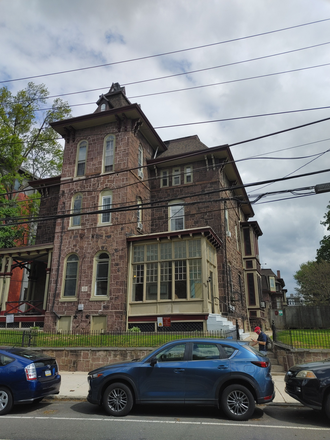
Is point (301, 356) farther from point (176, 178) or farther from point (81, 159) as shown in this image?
point (81, 159)

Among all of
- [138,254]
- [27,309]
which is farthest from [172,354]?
[27,309]

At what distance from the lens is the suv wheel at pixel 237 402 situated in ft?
23.7

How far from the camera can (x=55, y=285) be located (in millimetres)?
22000

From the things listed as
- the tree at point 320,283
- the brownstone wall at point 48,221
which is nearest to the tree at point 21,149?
the brownstone wall at point 48,221

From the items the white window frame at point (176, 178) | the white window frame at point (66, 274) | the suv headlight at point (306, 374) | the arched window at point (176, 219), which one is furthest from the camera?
the white window frame at point (176, 178)

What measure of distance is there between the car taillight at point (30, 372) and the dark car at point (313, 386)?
611 centimetres

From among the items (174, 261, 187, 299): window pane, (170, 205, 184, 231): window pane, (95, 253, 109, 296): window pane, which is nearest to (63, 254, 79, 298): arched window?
(95, 253, 109, 296): window pane

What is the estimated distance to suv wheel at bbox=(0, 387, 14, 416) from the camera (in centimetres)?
817

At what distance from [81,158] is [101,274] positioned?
8.70 m

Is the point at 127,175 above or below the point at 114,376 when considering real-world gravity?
above

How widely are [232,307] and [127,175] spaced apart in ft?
36.3

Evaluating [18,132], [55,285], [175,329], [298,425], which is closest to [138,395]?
[298,425]

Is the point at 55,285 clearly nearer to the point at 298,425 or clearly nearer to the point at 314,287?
the point at 298,425

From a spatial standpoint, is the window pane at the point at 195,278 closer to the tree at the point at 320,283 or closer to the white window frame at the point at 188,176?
the white window frame at the point at 188,176
